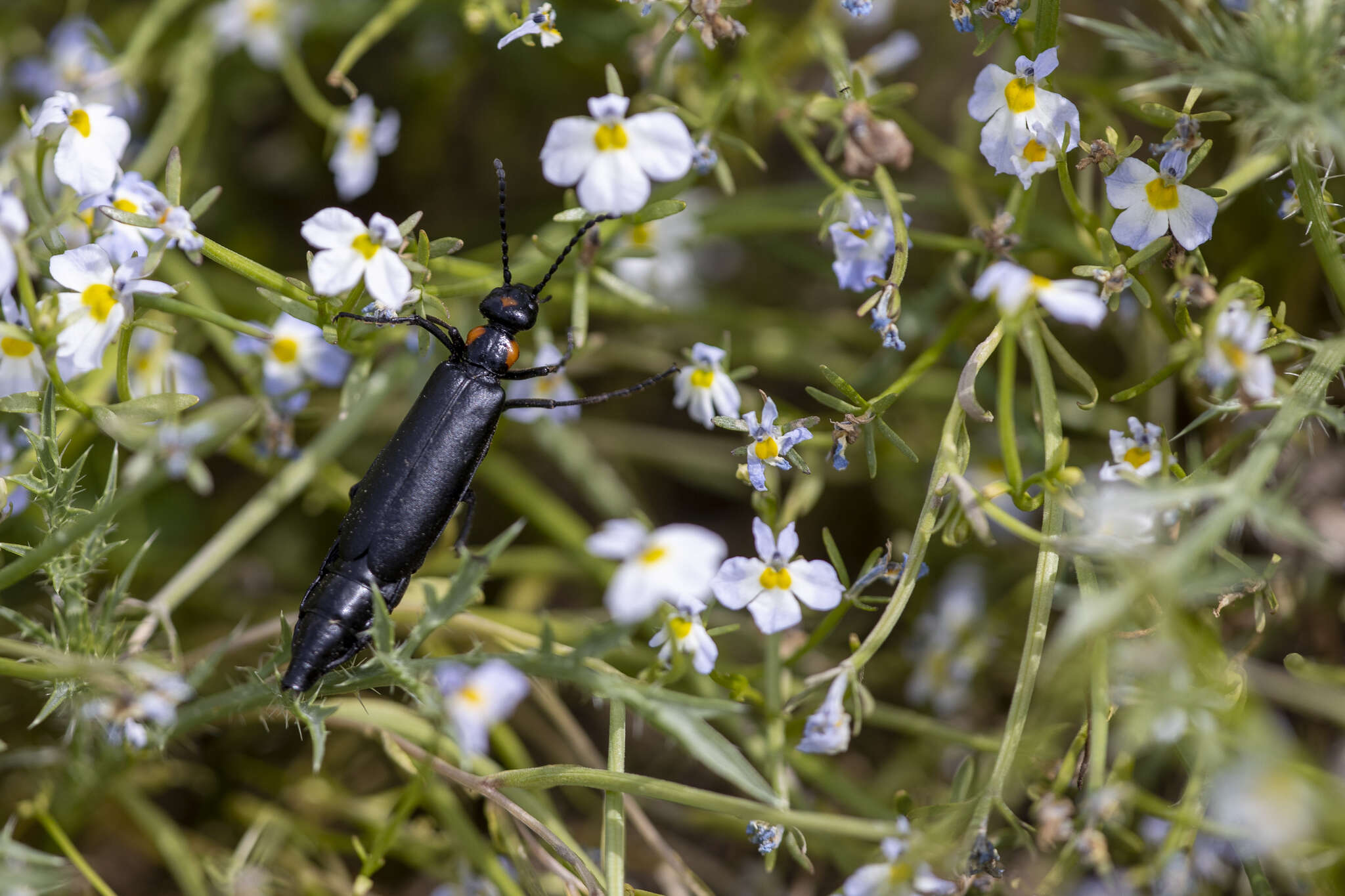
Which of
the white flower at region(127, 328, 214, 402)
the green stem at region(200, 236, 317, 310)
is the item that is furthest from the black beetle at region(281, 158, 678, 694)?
the white flower at region(127, 328, 214, 402)

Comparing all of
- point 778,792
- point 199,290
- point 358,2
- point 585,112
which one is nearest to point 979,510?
point 778,792

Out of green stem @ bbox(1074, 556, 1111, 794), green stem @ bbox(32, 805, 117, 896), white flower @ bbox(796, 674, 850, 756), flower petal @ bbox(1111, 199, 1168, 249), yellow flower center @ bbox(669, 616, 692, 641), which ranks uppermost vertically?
flower petal @ bbox(1111, 199, 1168, 249)

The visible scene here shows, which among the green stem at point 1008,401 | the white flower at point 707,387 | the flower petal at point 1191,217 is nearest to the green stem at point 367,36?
the white flower at point 707,387

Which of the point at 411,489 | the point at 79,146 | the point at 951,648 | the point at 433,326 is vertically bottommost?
the point at 951,648

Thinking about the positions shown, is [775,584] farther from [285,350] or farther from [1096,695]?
[285,350]

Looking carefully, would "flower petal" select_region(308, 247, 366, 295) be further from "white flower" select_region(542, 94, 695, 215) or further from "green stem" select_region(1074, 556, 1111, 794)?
"green stem" select_region(1074, 556, 1111, 794)

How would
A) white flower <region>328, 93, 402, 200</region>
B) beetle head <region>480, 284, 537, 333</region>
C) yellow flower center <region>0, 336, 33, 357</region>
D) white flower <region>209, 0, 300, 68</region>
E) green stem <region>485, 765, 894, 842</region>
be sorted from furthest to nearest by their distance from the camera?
white flower <region>209, 0, 300, 68</region> < white flower <region>328, 93, 402, 200</region> < beetle head <region>480, 284, 537, 333</region> < yellow flower center <region>0, 336, 33, 357</region> < green stem <region>485, 765, 894, 842</region>

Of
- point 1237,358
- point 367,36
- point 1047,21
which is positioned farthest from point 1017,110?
point 367,36
